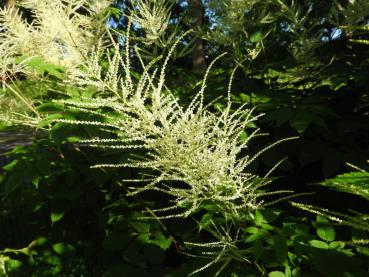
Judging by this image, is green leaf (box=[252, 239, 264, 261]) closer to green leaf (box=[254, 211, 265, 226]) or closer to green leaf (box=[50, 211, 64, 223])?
green leaf (box=[254, 211, 265, 226])

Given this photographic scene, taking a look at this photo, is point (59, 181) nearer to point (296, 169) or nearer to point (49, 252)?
point (49, 252)

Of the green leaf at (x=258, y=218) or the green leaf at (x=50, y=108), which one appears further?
the green leaf at (x=50, y=108)

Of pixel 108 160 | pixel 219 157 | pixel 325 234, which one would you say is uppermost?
pixel 219 157

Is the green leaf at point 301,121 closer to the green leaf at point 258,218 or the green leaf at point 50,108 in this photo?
the green leaf at point 258,218

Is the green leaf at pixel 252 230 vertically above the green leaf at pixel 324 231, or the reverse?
the green leaf at pixel 324 231

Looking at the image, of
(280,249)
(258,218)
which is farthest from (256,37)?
(280,249)

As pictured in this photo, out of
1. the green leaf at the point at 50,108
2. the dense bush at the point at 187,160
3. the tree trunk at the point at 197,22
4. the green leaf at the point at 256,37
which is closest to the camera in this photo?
the dense bush at the point at 187,160

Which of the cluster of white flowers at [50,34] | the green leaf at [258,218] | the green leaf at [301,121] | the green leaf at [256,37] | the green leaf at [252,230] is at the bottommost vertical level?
the green leaf at [252,230]

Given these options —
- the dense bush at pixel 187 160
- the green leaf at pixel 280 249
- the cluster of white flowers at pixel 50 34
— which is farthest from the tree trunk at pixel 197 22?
the green leaf at pixel 280 249

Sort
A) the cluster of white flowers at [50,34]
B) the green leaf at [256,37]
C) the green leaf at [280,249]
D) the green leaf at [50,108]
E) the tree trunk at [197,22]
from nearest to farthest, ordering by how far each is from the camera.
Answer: the green leaf at [280,249], the green leaf at [50,108], the cluster of white flowers at [50,34], the green leaf at [256,37], the tree trunk at [197,22]

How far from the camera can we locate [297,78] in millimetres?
3941

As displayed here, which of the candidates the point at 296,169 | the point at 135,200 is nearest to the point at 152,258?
the point at 135,200

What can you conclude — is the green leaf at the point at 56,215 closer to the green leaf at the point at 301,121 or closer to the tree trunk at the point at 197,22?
the green leaf at the point at 301,121

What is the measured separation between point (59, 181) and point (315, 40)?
241cm
